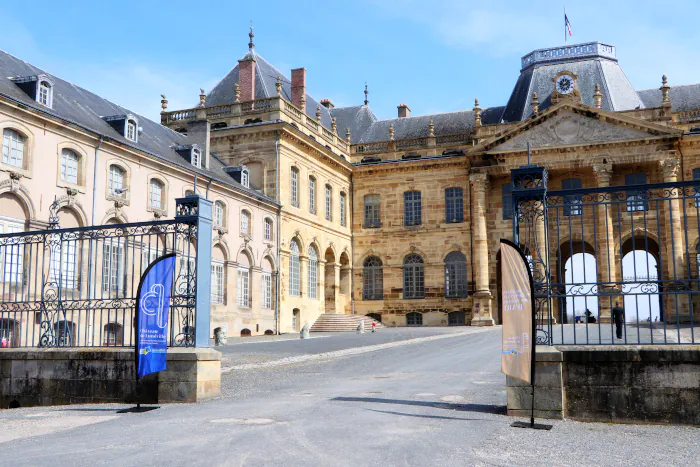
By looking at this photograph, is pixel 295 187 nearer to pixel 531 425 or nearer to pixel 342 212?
pixel 342 212

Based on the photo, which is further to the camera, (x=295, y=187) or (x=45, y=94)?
(x=295, y=187)

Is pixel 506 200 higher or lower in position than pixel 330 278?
higher

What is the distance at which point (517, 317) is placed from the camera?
8.10 m

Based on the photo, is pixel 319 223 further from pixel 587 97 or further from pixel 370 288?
pixel 587 97

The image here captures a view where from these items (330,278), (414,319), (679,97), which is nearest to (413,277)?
(414,319)

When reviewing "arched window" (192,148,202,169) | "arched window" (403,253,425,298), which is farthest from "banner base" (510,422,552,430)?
"arched window" (403,253,425,298)

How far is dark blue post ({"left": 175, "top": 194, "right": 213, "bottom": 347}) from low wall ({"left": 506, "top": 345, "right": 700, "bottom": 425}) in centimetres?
418

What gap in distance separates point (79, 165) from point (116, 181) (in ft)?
6.08

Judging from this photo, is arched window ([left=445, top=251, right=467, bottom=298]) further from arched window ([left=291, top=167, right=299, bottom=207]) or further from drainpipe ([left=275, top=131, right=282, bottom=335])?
drainpipe ([left=275, top=131, right=282, bottom=335])

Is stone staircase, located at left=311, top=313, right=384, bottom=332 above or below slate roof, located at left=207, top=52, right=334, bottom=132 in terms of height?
below

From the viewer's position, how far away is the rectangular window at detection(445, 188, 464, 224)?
41.7m

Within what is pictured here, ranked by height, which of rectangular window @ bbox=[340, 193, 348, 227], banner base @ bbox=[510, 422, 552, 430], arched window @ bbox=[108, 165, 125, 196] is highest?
rectangular window @ bbox=[340, 193, 348, 227]

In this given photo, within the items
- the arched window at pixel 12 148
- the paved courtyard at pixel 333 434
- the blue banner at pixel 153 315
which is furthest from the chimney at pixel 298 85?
the blue banner at pixel 153 315

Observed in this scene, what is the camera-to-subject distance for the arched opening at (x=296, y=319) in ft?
118
